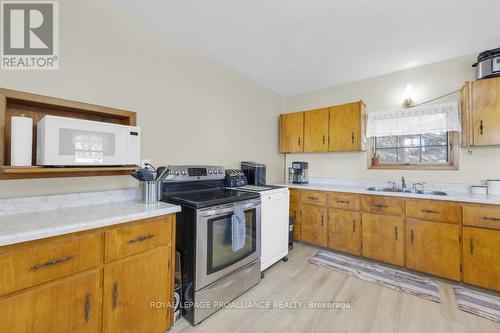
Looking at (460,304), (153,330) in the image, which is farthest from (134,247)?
(460,304)

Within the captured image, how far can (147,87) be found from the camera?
6.39 feet

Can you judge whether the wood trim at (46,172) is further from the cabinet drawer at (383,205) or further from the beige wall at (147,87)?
the cabinet drawer at (383,205)

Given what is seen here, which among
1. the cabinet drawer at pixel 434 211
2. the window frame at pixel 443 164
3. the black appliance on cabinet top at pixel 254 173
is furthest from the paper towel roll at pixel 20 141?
the window frame at pixel 443 164

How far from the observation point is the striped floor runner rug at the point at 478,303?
5.65 feet

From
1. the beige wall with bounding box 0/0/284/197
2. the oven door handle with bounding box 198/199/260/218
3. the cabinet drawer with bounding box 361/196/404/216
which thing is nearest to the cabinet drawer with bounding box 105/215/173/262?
the oven door handle with bounding box 198/199/260/218

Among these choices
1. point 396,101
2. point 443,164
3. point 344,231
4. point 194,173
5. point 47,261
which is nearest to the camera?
point 47,261

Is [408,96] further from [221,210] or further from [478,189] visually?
[221,210]

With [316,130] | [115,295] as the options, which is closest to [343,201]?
[316,130]

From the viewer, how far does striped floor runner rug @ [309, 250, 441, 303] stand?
2.04 metres

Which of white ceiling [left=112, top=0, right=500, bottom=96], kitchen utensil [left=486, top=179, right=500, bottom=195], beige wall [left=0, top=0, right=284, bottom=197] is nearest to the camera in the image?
beige wall [left=0, top=0, right=284, bottom=197]

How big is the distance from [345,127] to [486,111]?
1368 mm

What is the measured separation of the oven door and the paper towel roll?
1066mm

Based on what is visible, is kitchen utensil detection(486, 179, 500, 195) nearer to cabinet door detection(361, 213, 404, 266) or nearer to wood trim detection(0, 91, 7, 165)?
cabinet door detection(361, 213, 404, 266)

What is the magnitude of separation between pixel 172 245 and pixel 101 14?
1.89m
